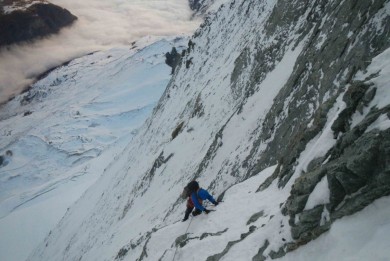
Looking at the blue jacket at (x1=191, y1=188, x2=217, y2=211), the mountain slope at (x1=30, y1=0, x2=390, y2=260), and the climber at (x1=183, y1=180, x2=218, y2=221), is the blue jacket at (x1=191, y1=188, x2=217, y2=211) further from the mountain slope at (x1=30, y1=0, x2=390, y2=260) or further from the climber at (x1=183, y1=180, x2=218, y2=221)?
the mountain slope at (x1=30, y1=0, x2=390, y2=260)

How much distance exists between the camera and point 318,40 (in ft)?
64.3

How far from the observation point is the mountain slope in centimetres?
823

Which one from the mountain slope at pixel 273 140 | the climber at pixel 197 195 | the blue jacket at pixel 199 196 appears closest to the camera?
the mountain slope at pixel 273 140

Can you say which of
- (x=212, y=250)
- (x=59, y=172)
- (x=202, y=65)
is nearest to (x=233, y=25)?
(x=202, y=65)

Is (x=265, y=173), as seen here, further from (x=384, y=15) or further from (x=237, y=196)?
(x=384, y=15)

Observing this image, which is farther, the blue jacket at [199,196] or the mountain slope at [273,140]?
the blue jacket at [199,196]

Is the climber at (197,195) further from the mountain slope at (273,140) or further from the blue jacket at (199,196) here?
the mountain slope at (273,140)

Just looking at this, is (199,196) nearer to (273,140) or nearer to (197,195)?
(197,195)

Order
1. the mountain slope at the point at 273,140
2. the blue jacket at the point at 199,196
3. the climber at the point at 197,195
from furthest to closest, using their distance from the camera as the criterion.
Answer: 1. the blue jacket at the point at 199,196
2. the climber at the point at 197,195
3. the mountain slope at the point at 273,140

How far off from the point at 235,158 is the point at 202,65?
3283 cm

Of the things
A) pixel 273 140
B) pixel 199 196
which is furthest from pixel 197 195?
pixel 273 140

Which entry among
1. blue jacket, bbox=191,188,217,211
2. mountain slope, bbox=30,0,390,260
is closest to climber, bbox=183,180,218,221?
blue jacket, bbox=191,188,217,211

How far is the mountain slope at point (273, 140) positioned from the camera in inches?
324

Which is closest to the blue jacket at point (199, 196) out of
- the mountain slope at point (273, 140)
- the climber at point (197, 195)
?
the climber at point (197, 195)
